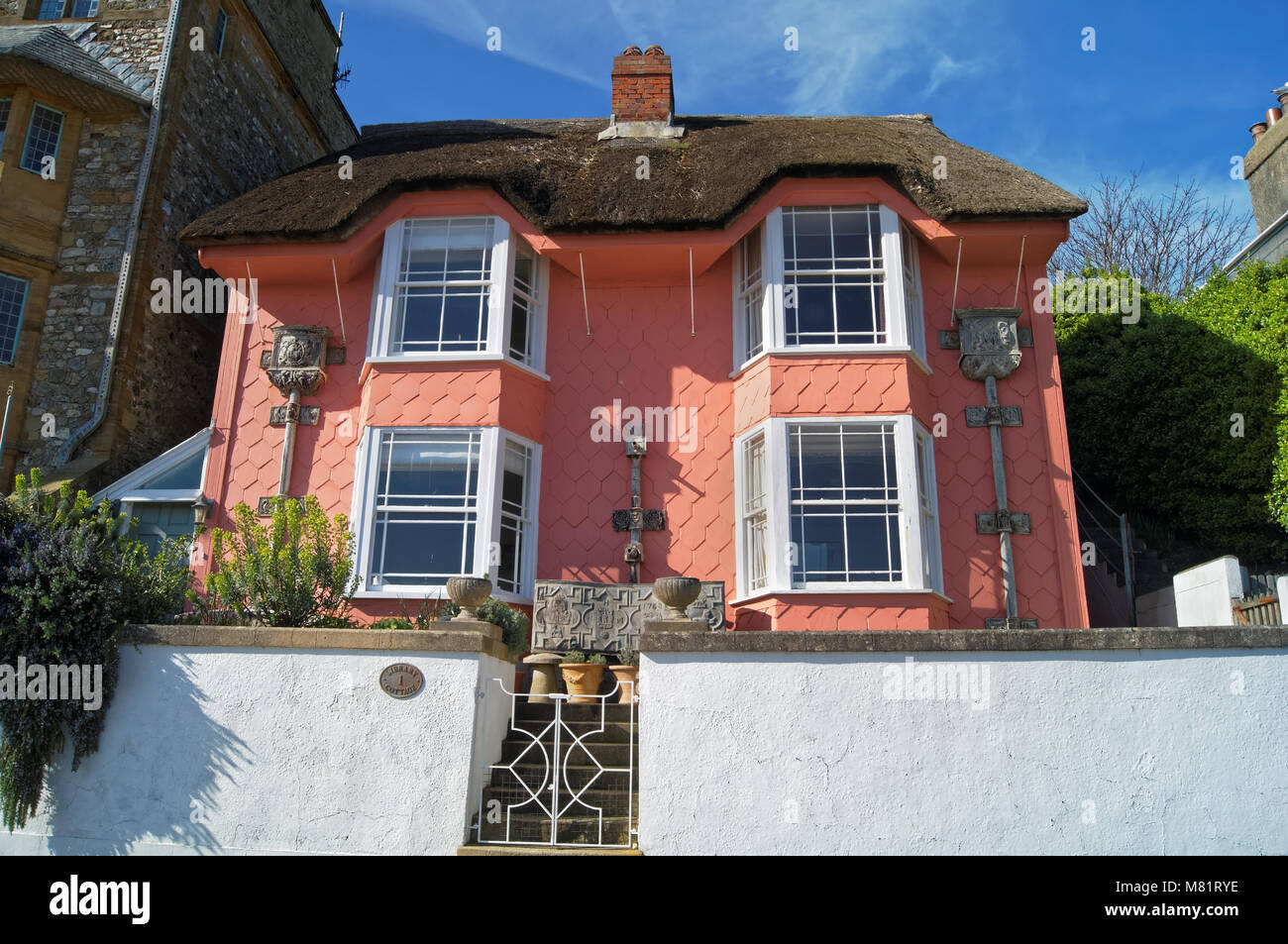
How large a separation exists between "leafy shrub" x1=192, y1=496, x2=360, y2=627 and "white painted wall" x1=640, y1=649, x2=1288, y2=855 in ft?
11.0

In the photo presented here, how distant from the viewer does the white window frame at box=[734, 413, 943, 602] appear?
1059 centimetres

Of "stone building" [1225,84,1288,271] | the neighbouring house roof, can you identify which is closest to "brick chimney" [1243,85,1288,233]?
"stone building" [1225,84,1288,271]

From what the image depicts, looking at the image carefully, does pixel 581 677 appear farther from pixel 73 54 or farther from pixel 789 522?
pixel 73 54

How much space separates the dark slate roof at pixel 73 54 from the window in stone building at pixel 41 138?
31.4 inches

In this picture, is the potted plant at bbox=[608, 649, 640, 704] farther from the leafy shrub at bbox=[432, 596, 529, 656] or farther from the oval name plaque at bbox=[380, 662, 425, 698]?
the oval name plaque at bbox=[380, 662, 425, 698]

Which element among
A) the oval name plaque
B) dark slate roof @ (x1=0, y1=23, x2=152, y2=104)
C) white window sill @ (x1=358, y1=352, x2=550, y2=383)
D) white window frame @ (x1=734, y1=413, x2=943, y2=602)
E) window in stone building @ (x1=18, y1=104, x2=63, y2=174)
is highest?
dark slate roof @ (x1=0, y1=23, x2=152, y2=104)

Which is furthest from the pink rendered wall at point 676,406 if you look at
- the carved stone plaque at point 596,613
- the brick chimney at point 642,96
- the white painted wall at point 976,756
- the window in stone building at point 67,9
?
the window in stone building at point 67,9

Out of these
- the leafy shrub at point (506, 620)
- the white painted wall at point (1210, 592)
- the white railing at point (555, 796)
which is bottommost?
the white railing at point (555, 796)

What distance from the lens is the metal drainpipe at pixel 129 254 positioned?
1302 centimetres

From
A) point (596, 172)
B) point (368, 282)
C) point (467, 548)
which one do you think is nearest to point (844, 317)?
point (596, 172)

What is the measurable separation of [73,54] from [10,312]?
→ 4.17 metres

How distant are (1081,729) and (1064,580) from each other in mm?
4958

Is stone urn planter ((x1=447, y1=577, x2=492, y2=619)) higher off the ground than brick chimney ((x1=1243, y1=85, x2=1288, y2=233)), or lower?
lower

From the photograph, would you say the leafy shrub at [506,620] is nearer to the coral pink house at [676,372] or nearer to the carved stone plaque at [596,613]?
the carved stone plaque at [596,613]
